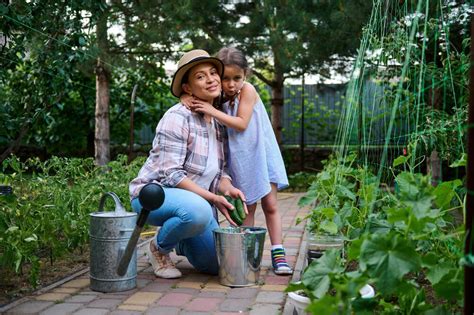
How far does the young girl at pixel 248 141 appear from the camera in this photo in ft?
9.79

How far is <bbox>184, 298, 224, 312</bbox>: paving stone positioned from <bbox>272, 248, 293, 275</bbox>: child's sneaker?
510 mm

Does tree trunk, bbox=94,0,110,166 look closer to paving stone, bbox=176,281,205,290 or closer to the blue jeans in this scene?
the blue jeans

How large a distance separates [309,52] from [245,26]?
896 mm

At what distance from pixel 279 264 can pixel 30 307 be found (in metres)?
1.21

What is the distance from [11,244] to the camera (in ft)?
8.08

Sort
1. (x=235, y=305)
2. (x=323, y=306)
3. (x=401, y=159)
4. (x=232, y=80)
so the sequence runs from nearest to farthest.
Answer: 1. (x=323, y=306)
2. (x=401, y=159)
3. (x=235, y=305)
4. (x=232, y=80)

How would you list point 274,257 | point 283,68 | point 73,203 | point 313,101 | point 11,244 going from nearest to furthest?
1. point 11,244
2. point 274,257
3. point 73,203
4. point 283,68
5. point 313,101

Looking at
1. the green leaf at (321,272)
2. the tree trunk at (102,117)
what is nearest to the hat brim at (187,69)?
the green leaf at (321,272)

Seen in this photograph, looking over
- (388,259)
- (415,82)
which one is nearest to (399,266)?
(388,259)

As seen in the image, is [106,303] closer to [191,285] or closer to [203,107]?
[191,285]

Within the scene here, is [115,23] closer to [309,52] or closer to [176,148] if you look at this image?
[309,52]

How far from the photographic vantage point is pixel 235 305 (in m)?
2.48

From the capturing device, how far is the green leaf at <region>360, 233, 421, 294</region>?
1518 mm

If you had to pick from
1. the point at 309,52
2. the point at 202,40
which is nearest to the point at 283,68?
the point at 309,52
